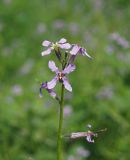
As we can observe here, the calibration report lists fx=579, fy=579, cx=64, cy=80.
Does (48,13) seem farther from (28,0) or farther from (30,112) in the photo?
(30,112)

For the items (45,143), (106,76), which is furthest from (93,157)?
(106,76)

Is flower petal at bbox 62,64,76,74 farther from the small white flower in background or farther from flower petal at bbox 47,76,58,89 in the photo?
the small white flower in background

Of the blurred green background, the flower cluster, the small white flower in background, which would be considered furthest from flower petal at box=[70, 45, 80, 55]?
the small white flower in background

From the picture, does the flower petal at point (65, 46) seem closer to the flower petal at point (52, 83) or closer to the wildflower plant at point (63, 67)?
the wildflower plant at point (63, 67)

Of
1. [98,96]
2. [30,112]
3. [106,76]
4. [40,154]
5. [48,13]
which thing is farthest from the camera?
[48,13]

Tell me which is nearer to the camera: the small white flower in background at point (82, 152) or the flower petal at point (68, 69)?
the flower petal at point (68, 69)

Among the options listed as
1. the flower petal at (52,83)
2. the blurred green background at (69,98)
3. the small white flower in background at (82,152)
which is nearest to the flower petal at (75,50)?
the flower petal at (52,83)

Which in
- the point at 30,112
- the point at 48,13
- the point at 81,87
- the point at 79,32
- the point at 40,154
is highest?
the point at 48,13

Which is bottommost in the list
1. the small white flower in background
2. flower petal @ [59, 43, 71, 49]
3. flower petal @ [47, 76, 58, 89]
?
the small white flower in background
